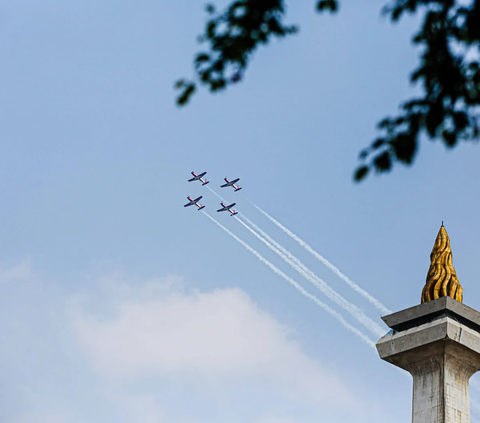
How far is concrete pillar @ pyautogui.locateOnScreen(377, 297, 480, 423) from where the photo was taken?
50906mm

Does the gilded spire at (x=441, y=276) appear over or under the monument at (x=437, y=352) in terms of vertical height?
over

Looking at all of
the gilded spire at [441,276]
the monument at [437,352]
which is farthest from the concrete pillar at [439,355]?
the gilded spire at [441,276]

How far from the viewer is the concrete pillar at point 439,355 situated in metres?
50.9

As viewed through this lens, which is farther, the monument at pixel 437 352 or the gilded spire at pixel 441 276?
the gilded spire at pixel 441 276

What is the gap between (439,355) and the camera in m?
51.8

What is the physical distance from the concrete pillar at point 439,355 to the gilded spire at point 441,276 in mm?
2574

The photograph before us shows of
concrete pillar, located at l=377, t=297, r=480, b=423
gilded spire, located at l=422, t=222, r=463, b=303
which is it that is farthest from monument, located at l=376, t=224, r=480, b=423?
gilded spire, located at l=422, t=222, r=463, b=303

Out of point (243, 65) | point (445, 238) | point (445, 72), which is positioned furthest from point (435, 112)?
point (445, 238)

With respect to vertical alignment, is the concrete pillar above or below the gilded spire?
below

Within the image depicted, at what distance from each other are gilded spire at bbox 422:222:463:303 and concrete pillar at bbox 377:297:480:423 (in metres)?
2.57

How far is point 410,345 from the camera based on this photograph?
171 feet

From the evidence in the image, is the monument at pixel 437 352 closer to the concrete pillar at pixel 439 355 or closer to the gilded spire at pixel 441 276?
the concrete pillar at pixel 439 355

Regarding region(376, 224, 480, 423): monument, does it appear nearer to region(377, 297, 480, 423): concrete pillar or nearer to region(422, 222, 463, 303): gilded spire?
region(377, 297, 480, 423): concrete pillar

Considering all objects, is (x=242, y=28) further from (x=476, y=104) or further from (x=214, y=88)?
(x=476, y=104)
